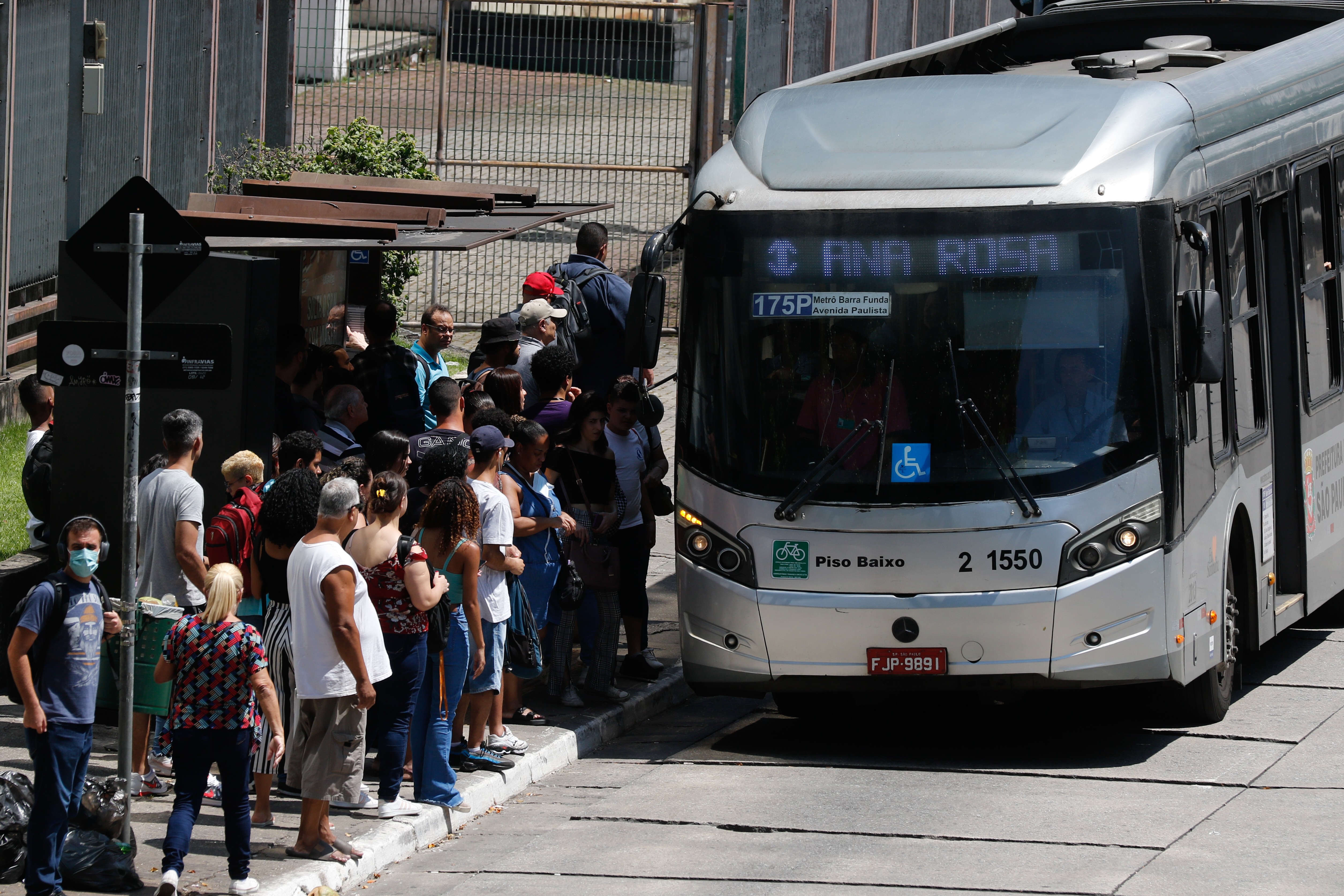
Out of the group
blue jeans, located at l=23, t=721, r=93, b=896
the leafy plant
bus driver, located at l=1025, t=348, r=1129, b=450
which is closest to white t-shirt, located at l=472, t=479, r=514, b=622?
blue jeans, located at l=23, t=721, r=93, b=896

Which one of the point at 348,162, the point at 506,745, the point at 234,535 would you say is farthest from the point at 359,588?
the point at 348,162

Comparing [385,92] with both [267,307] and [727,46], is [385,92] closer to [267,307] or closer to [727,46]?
[727,46]

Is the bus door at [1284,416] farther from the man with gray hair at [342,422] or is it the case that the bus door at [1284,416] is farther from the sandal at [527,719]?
the man with gray hair at [342,422]

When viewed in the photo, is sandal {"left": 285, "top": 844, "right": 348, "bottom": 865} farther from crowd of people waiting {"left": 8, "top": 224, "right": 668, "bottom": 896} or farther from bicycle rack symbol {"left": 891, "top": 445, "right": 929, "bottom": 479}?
bicycle rack symbol {"left": 891, "top": 445, "right": 929, "bottom": 479}

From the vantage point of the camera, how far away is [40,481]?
10.6m

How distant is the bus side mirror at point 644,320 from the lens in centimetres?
989

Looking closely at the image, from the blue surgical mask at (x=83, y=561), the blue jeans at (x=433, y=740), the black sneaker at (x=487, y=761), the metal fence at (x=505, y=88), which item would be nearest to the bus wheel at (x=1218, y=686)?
the black sneaker at (x=487, y=761)

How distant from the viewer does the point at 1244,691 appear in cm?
1115

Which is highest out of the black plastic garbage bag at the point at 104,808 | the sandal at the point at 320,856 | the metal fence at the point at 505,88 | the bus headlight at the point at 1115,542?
the metal fence at the point at 505,88

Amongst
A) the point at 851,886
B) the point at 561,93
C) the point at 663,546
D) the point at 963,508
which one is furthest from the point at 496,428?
the point at 561,93

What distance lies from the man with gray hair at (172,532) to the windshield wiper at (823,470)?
2860 mm

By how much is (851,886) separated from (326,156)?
11.6 m

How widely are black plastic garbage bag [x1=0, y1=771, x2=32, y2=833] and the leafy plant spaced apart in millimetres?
9777

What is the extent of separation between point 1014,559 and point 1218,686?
1745 mm
